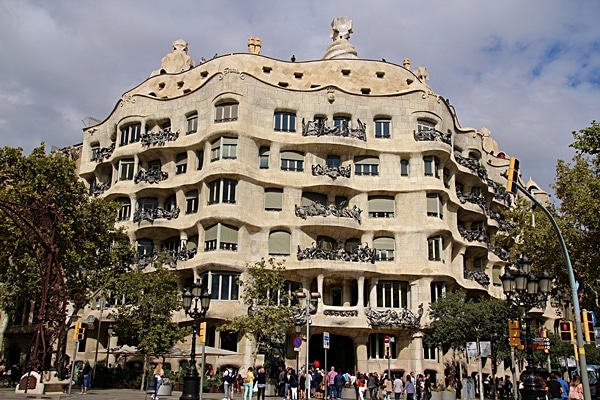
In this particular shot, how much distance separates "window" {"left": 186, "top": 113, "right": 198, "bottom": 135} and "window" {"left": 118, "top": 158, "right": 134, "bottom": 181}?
16.7ft

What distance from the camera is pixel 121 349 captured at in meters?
37.0

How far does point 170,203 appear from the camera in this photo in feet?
151

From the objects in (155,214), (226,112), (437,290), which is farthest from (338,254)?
(155,214)

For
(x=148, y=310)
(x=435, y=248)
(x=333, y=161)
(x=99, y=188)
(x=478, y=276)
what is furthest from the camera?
(x=99, y=188)

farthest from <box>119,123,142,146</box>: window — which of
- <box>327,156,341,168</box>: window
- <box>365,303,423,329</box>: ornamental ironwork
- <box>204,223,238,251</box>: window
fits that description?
<box>365,303,423,329</box>: ornamental ironwork

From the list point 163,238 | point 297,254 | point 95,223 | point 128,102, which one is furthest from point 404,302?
point 128,102

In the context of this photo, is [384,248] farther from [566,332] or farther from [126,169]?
[566,332]

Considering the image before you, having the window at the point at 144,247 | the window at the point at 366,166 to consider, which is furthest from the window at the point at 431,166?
the window at the point at 144,247

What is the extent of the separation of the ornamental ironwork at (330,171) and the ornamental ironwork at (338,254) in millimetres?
5053

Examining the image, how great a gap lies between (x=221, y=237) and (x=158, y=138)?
992 centimetres

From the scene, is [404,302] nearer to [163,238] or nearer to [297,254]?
[297,254]

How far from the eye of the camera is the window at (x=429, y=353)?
4253 centimetres

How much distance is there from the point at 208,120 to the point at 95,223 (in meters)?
10.7

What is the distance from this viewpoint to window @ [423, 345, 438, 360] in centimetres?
4253
